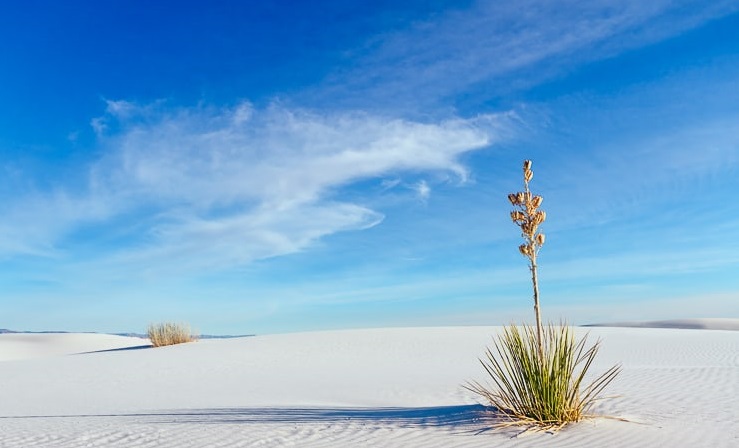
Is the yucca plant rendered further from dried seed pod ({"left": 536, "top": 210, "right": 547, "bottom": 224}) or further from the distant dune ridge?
the distant dune ridge

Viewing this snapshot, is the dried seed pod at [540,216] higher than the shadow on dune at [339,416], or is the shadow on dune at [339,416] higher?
the dried seed pod at [540,216]

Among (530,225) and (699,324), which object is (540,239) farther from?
(699,324)

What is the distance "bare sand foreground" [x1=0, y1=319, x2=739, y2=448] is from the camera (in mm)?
5672

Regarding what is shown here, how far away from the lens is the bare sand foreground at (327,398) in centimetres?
567

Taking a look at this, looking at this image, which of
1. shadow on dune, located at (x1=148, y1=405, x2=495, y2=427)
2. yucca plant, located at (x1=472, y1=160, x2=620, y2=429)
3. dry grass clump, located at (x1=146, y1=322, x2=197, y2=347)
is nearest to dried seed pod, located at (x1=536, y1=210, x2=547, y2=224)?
yucca plant, located at (x1=472, y1=160, x2=620, y2=429)

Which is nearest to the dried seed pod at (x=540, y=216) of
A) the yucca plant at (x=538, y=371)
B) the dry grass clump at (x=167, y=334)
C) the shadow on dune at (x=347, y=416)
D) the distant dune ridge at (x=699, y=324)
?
the yucca plant at (x=538, y=371)

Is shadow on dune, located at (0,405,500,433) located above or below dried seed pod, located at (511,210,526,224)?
below

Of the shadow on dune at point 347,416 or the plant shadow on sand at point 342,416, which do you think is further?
the shadow on dune at point 347,416

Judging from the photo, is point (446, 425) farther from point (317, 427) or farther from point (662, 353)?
point (662, 353)

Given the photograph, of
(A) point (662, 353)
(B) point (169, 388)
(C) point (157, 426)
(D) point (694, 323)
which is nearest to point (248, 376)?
(B) point (169, 388)

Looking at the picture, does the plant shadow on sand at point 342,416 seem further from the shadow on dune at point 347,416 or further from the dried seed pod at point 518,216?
the dried seed pod at point 518,216

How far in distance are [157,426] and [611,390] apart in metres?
6.05

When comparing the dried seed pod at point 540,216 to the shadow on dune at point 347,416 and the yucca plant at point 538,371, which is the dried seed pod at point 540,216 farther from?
the shadow on dune at point 347,416

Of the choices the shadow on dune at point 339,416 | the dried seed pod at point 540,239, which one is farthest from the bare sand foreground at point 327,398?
the dried seed pod at point 540,239
